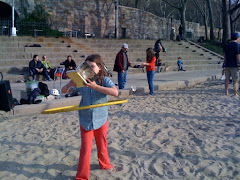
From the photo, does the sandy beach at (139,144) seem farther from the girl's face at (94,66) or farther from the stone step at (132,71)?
A: the stone step at (132,71)

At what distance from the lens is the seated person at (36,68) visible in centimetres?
1359

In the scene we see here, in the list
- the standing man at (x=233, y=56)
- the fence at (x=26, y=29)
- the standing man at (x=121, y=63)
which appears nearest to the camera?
the standing man at (x=233, y=56)

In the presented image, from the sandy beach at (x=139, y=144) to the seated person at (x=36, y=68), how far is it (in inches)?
265

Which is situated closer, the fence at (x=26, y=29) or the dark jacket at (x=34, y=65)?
the dark jacket at (x=34, y=65)

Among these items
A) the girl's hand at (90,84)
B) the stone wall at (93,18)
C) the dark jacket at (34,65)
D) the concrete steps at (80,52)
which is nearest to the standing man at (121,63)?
the dark jacket at (34,65)

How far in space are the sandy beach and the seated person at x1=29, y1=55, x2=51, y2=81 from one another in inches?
265

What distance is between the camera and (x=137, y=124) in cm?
→ 640

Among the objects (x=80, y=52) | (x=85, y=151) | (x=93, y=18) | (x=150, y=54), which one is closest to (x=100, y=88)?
(x=85, y=151)

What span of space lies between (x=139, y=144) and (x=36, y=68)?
983cm

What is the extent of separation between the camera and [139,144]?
16.7 feet

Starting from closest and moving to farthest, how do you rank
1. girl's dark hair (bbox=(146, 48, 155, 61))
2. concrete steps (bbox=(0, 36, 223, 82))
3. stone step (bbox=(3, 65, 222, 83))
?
girl's dark hair (bbox=(146, 48, 155, 61))
stone step (bbox=(3, 65, 222, 83))
concrete steps (bbox=(0, 36, 223, 82))

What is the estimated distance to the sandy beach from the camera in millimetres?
3975

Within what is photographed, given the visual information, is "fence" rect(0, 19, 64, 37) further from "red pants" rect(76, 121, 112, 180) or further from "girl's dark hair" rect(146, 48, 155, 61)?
"red pants" rect(76, 121, 112, 180)

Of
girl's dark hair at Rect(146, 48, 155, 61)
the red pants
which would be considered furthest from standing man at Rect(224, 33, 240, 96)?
the red pants
